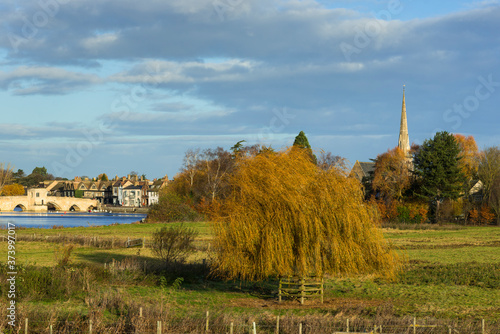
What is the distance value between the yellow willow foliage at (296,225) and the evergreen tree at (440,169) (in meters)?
59.0

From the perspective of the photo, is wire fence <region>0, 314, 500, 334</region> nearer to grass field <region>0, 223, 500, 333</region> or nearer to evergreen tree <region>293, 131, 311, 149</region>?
grass field <region>0, 223, 500, 333</region>

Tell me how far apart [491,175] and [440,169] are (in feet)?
55.0

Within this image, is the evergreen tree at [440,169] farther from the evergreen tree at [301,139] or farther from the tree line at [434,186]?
the evergreen tree at [301,139]

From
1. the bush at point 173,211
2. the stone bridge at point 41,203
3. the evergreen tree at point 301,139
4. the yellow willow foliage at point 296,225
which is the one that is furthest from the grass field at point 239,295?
the stone bridge at point 41,203

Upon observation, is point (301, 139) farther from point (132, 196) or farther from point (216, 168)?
point (132, 196)

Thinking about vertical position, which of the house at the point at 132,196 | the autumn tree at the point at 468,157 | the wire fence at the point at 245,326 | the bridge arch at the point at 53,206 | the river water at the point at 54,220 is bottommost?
the river water at the point at 54,220

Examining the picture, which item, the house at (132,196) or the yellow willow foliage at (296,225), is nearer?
the yellow willow foliage at (296,225)

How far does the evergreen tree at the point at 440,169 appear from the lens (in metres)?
81.4

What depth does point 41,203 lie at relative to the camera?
15138 centimetres

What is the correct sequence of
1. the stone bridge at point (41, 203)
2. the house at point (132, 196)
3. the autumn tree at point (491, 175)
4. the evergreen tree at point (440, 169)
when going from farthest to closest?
the house at point (132, 196) → the stone bridge at point (41, 203) → the autumn tree at point (491, 175) → the evergreen tree at point (440, 169)

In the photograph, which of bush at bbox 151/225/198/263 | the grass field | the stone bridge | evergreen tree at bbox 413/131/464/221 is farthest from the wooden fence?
the stone bridge

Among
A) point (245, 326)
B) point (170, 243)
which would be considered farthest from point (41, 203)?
point (245, 326)

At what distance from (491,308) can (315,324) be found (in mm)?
10227

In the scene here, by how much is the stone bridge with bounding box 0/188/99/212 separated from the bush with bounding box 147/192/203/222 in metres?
74.9
